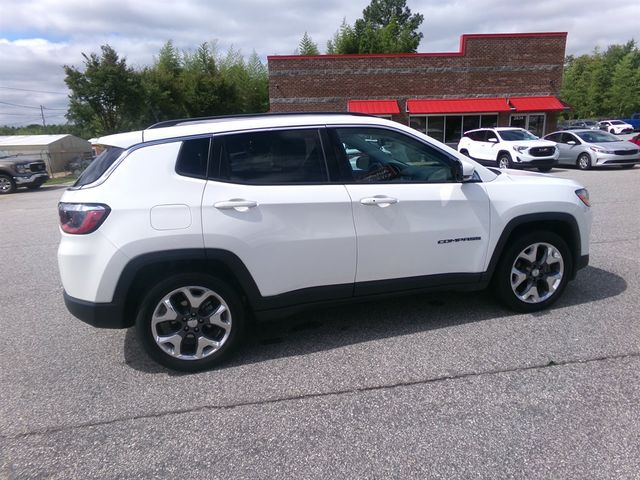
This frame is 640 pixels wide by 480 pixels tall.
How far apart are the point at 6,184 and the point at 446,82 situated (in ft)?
75.9

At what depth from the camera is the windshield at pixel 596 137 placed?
17703mm

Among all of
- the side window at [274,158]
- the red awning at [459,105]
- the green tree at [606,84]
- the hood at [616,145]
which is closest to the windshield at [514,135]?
the hood at [616,145]

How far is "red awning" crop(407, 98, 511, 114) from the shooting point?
26219 mm

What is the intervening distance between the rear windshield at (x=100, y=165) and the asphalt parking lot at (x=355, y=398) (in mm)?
1424

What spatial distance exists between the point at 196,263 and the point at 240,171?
75 centimetres

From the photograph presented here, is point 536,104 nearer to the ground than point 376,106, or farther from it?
nearer to the ground

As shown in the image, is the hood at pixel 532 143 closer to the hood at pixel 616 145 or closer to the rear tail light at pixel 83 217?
the hood at pixel 616 145

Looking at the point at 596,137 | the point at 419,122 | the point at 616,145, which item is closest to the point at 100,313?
the point at 616,145

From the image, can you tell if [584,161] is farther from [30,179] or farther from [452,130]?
[30,179]

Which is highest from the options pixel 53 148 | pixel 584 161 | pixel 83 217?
pixel 83 217

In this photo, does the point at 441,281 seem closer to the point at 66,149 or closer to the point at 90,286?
the point at 90,286

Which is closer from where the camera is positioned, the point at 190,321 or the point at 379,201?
the point at 190,321

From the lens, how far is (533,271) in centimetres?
407

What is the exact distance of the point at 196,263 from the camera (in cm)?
329
